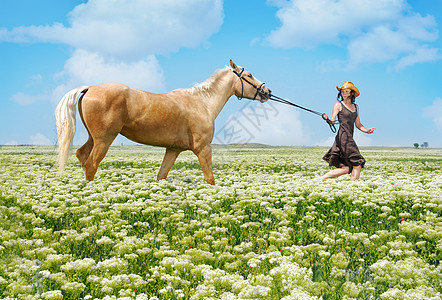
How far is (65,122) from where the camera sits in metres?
→ 8.49

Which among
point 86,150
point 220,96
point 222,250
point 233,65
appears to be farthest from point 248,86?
point 222,250

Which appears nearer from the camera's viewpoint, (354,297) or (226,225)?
(354,297)

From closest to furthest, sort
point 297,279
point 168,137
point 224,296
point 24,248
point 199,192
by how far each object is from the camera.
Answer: point 224,296
point 297,279
point 24,248
point 199,192
point 168,137

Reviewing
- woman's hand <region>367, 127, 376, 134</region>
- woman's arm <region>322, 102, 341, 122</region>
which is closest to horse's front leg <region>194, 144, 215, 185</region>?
woman's arm <region>322, 102, 341, 122</region>

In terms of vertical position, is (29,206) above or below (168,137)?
below

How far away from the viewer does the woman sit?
10.4m

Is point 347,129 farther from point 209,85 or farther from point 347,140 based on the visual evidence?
point 209,85

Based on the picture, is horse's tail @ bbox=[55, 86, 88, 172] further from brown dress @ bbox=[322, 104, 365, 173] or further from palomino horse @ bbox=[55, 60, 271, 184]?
brown dress @ bbox=[322, 104, 365, 173]

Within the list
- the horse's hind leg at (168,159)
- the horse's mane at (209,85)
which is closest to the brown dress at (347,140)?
the horse's mane at (209,85)

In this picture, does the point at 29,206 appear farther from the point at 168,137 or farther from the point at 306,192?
the point at 306,192

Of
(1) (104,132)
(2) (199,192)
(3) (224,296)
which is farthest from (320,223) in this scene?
(1) (104,132)

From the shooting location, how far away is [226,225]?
20.4 ft

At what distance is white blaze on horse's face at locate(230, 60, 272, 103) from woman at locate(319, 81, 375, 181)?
1.82 m

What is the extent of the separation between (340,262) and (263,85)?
714cm
